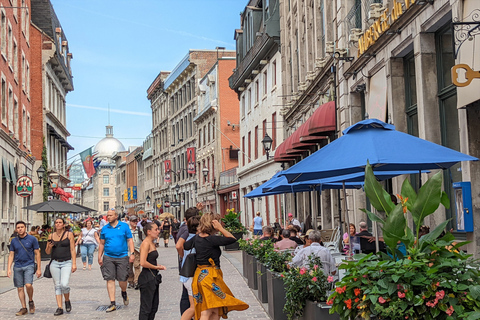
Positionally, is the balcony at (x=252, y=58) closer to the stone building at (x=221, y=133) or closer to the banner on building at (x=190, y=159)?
the stone building at (x=221, y=133)

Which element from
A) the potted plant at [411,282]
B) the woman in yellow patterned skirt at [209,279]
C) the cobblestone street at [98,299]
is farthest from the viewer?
the cobblestone street at [98,299]

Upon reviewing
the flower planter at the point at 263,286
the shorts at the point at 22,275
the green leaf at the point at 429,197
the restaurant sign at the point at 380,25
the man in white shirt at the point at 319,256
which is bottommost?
the flower planter at the point at 263,286

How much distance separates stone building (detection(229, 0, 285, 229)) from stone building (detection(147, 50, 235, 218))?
1580 cm

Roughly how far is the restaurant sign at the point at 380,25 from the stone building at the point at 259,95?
1527cm

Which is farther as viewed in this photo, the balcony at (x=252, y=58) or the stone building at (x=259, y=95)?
the balcony at (x=252, y=58)

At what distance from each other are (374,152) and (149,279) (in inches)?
138

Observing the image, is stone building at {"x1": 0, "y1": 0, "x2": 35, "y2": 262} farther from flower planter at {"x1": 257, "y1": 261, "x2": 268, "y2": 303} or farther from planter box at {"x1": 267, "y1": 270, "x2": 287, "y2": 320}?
planter box at {"x1": 267, "y1": 270, "x2": 287, "y2": 320}

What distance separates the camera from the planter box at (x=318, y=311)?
24.3 ft

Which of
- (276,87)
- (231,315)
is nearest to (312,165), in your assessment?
(231,315)

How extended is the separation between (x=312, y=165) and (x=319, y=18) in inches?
704

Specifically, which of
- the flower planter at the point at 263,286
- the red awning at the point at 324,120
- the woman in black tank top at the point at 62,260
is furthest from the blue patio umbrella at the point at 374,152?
the red awning at the point at 324,120

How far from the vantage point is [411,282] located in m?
5.48

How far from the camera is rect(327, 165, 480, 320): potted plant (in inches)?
211

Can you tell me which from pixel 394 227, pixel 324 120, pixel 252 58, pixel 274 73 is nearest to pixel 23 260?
pixel 394 227
